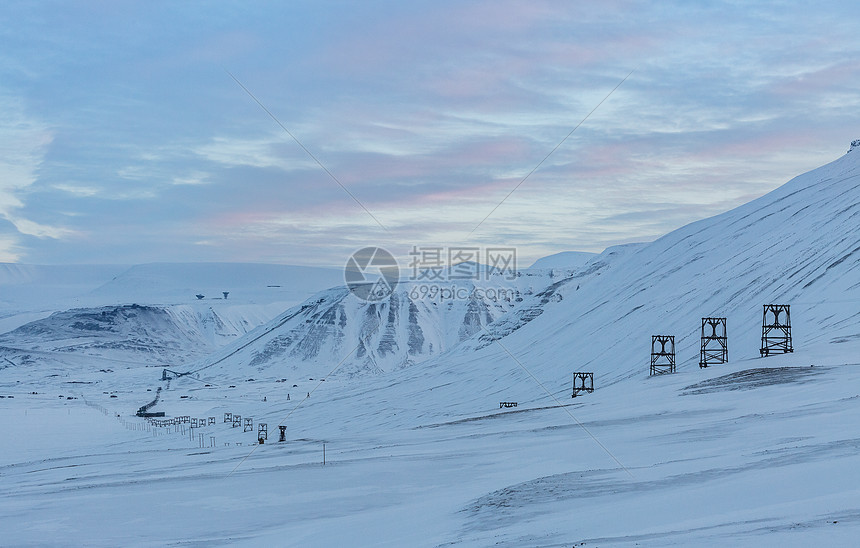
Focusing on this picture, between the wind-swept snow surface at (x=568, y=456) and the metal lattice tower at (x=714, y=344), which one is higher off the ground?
the metal lattice tower at (x=714, y=344)

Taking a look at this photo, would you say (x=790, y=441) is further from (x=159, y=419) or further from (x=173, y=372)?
(x=173, y=372)

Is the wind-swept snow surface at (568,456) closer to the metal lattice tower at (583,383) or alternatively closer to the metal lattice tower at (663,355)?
the metal lattice tower at (663,355)

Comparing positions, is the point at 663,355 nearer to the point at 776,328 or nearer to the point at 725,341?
the point at 725,341

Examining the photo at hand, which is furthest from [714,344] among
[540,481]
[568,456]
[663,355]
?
[540,481]

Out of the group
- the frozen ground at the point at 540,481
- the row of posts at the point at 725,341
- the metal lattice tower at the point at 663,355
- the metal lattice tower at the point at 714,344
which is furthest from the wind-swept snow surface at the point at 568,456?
the metal lattice tower at the point at 663,355

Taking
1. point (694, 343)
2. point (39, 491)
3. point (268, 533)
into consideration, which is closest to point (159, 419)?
point (694, 343)

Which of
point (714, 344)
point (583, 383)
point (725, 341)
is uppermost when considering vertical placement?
point (725, 341)

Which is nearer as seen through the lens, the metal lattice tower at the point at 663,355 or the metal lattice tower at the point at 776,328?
the metal lattice tower at the point at 776,328

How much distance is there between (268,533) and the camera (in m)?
21.0

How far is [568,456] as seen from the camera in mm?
25594

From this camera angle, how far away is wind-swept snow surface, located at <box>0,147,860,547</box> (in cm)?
1539

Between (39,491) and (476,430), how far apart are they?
18.8 m

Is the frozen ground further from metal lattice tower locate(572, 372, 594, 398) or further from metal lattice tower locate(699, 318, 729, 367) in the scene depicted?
metal lattice tower locate(572, 372, 594, 398)

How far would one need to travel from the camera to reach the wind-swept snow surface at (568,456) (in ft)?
50.5
